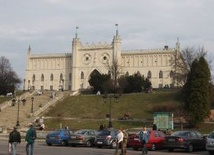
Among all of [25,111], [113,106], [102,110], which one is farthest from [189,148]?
[25,111]

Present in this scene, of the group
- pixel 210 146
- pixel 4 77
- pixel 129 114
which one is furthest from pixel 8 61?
pixel 210 146

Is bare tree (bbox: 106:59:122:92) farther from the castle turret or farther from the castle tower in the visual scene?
the castle tower

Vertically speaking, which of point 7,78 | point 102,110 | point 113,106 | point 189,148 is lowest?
point 189,148

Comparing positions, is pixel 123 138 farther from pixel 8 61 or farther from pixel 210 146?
pixel 8 61

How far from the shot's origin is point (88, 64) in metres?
130

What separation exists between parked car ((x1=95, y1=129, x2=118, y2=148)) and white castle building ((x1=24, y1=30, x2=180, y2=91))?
286 ft

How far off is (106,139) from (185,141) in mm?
5941

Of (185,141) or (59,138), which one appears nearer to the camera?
(185,141)

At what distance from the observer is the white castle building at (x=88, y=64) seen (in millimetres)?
125250

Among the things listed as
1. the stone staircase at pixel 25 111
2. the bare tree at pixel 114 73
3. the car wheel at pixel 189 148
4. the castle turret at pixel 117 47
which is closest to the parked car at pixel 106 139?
the car wheel at pixel 189 148

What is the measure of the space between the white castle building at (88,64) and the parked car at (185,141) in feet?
293

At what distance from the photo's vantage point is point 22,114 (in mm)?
73125

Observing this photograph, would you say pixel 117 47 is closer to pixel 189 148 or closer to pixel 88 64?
pixel 88 64

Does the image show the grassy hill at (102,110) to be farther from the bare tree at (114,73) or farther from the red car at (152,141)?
the red car at (152,141)
